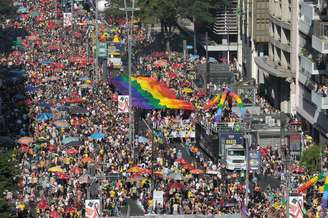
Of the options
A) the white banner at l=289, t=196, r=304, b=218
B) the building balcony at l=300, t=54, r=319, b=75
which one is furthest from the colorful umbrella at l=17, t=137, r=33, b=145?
the white banner at l=289, t=196, r=304, b=218

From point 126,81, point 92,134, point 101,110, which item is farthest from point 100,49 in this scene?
point 92,134

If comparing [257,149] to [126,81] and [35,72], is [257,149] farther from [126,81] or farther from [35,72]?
[35,72]

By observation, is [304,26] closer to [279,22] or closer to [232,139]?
[279,22]

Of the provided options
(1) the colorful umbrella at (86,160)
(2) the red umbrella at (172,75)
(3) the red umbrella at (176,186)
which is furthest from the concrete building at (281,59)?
(3) the red umbrella at (176,186)

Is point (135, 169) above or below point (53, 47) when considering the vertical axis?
above

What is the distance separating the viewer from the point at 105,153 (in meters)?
107

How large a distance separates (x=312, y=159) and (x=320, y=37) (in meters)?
11.3

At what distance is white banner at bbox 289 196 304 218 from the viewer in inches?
3243

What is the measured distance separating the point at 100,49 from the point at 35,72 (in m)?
7.32

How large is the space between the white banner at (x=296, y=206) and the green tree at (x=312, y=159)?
55.7 feet

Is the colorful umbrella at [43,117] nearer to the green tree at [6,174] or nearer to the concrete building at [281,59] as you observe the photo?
the concrete building at [281,59]

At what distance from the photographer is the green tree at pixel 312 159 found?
99875 millimetres

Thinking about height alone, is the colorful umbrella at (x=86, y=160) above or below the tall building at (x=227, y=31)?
above

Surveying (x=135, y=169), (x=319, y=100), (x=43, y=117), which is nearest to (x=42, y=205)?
(x=135, y=169)
